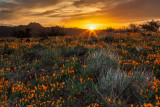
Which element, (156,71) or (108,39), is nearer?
(156,71)

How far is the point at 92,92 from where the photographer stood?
13.8ft

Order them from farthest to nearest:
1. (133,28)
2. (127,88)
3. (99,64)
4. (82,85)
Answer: (133,28)
(99,64)
(82,85)
(127,88)

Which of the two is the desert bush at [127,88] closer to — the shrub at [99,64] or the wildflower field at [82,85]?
the wildflower field at [82,85]

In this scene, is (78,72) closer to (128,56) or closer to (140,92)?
(140,92)

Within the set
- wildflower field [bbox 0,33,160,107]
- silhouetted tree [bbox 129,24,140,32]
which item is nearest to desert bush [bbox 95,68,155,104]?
wildflower field [bbox 0,33,160,107]

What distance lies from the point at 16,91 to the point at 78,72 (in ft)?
7.24

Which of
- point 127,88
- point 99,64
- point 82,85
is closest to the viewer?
point 127,88

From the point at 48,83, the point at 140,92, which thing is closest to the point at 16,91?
the point at 48,83

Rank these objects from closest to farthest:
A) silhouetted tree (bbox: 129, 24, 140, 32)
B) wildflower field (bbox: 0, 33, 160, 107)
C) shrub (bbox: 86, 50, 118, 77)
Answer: wildflower field (bbox: 0, 33, 160, 107) < shrub (bbox: 86, 50, 118, 77) < silhouetted tree (bbox: 129, 24, 140, 32)

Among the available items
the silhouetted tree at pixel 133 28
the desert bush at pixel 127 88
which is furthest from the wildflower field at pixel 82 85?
the silhouetted tree at pixel 133 28

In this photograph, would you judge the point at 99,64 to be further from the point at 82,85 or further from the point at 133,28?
the point at 133,28

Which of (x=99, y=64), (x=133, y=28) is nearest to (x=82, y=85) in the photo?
(x=99, y=64)

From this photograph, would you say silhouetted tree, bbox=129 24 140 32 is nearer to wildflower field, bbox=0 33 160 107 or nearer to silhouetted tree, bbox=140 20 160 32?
silhouetted tree, bbox=140 20 160 32

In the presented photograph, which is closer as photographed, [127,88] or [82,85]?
[127,88]
